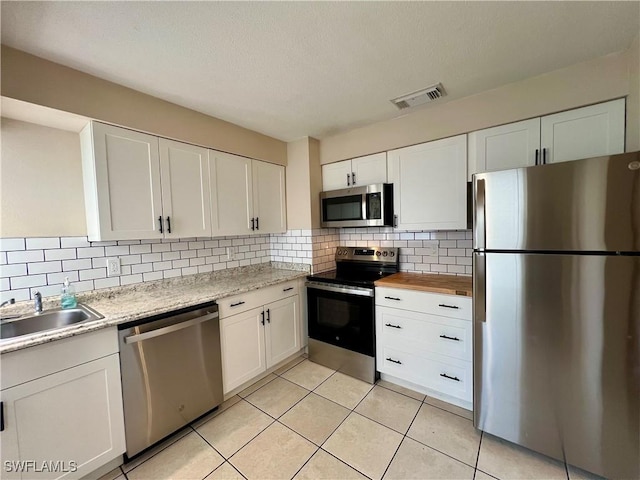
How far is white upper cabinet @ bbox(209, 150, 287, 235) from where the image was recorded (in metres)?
2.42

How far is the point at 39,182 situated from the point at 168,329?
131 cm

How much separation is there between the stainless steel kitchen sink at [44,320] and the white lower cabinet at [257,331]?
0.82m

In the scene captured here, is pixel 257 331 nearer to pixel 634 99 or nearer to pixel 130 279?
pixel 130 279

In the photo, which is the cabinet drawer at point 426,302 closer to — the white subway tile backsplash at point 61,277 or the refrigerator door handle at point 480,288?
the refrigerator door handle at point 480,288

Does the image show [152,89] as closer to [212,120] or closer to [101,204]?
[212,120]

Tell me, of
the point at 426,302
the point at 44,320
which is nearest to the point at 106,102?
the point at 44,320

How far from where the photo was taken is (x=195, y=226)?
2.26m

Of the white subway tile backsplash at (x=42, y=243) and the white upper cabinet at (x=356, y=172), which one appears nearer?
the white subway tile backsplash at (x=42, y=243)

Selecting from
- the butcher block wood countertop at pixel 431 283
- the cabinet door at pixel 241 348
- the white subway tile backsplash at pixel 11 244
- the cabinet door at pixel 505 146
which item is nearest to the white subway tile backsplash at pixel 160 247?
the white subway tile backsplash at pixel 11 244

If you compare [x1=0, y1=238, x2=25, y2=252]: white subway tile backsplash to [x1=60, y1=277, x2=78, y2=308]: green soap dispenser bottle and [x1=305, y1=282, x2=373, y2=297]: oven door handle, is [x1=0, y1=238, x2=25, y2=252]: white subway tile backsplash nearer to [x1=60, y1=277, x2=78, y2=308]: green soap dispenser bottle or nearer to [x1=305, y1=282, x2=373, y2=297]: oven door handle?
[x1=60, y1=277, x2=78, y2=308]: green soap dispenser bottle

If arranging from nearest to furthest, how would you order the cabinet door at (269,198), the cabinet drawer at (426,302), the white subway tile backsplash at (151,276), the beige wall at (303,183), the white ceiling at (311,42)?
1. the white ceiling at (311,42)
2. the cabinet drawer at (426,302)
3. the white subway tile backsplash at (151,276)
4. the cabinet door at (269,198)
5. the beige wall at (303,183)

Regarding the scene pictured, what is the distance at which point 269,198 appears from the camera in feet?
9.51

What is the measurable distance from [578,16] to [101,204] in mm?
2899

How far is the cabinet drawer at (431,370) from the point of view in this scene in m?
1.96
